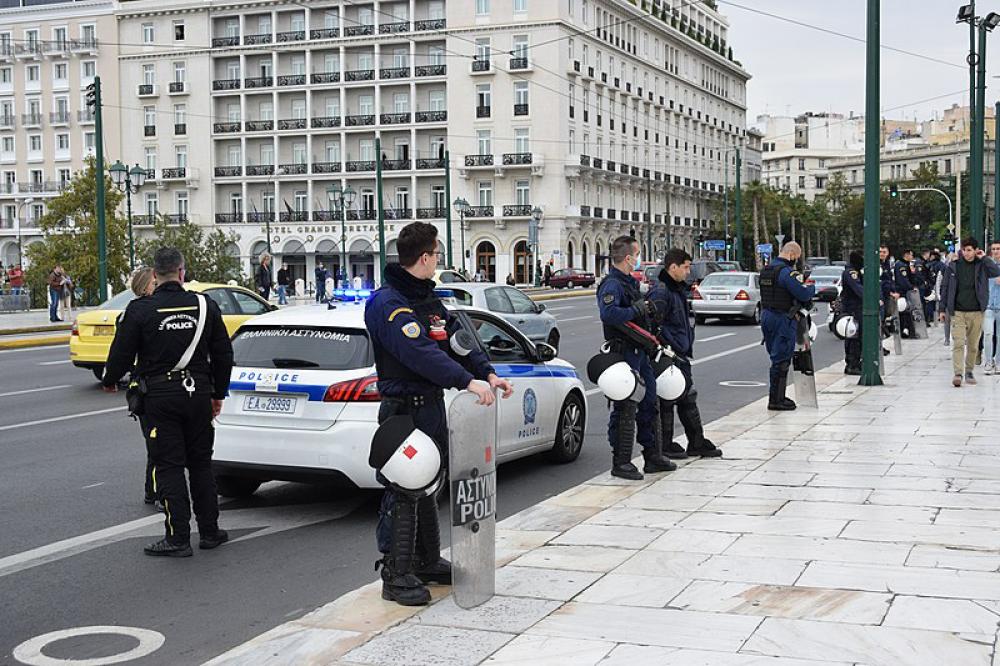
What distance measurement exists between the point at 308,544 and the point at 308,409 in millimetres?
994

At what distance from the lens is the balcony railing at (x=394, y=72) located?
83812 millimetres

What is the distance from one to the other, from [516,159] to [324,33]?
1720 cm

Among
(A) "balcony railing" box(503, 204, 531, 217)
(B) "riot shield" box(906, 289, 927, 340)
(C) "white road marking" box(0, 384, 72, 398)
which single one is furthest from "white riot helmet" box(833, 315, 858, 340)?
(A) "balcony railing" box(503, 204, 531, 217)

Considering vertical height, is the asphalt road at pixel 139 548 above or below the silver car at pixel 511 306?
→ below

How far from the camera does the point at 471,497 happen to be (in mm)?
5926

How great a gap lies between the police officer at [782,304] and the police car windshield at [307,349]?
6.11 m

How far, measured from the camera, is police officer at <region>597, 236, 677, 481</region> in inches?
371

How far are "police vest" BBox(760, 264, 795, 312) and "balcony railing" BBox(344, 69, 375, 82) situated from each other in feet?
241

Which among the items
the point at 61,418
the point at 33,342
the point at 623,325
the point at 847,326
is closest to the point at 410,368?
the point at 623,325

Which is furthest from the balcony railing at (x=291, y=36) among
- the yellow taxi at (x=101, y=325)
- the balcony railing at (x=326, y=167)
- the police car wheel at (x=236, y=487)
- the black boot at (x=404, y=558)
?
the black boot at (x=404, y=558)

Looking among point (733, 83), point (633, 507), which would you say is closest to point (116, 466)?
point (633, 507)

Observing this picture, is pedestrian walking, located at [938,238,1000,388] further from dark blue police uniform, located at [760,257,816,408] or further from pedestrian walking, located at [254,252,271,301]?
pedestrian walking, located at [254,252,271,301]

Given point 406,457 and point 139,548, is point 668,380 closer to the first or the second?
point 139,548

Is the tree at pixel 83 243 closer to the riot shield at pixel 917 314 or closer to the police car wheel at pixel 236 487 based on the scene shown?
the riot shield at pixel 917 314
